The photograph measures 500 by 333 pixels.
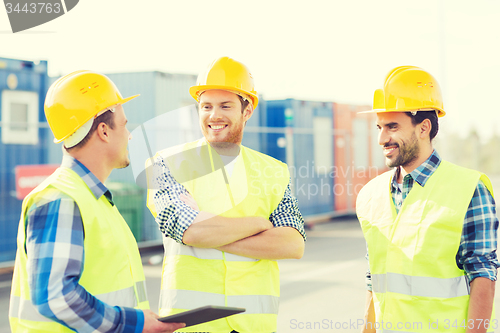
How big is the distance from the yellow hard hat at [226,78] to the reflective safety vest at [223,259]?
1.03 feet

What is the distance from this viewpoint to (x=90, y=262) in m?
1.88

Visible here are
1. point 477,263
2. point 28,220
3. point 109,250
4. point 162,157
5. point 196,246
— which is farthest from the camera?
point 162,157

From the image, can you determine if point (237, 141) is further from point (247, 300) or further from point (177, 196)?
point (247, 300)

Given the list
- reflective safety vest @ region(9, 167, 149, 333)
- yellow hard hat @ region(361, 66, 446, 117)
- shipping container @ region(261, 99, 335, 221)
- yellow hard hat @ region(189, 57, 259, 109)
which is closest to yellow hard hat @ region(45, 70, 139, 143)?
reflective safety vest @ region(9, 167, 149, 333)

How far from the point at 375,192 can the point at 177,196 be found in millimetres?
1078

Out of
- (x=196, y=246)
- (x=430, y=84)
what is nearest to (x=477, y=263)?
(x=430, y=84)

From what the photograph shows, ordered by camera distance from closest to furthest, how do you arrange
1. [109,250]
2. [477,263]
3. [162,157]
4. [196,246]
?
[109,250] → [477,263] → [196,246] → [162,157]

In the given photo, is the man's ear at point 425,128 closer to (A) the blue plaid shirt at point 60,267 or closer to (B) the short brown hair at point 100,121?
(B) the short brown hair at point 100,121

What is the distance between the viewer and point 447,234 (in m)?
2.35

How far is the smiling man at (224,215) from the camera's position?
96.8 inches

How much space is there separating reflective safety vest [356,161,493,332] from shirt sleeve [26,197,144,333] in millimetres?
1369

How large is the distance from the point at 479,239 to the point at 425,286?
13.1 inches

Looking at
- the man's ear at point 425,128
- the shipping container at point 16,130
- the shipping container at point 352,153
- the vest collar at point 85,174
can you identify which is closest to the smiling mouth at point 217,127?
the vest collar at point 85,174

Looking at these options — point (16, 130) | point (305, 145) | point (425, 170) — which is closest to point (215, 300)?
point (425, 170)
